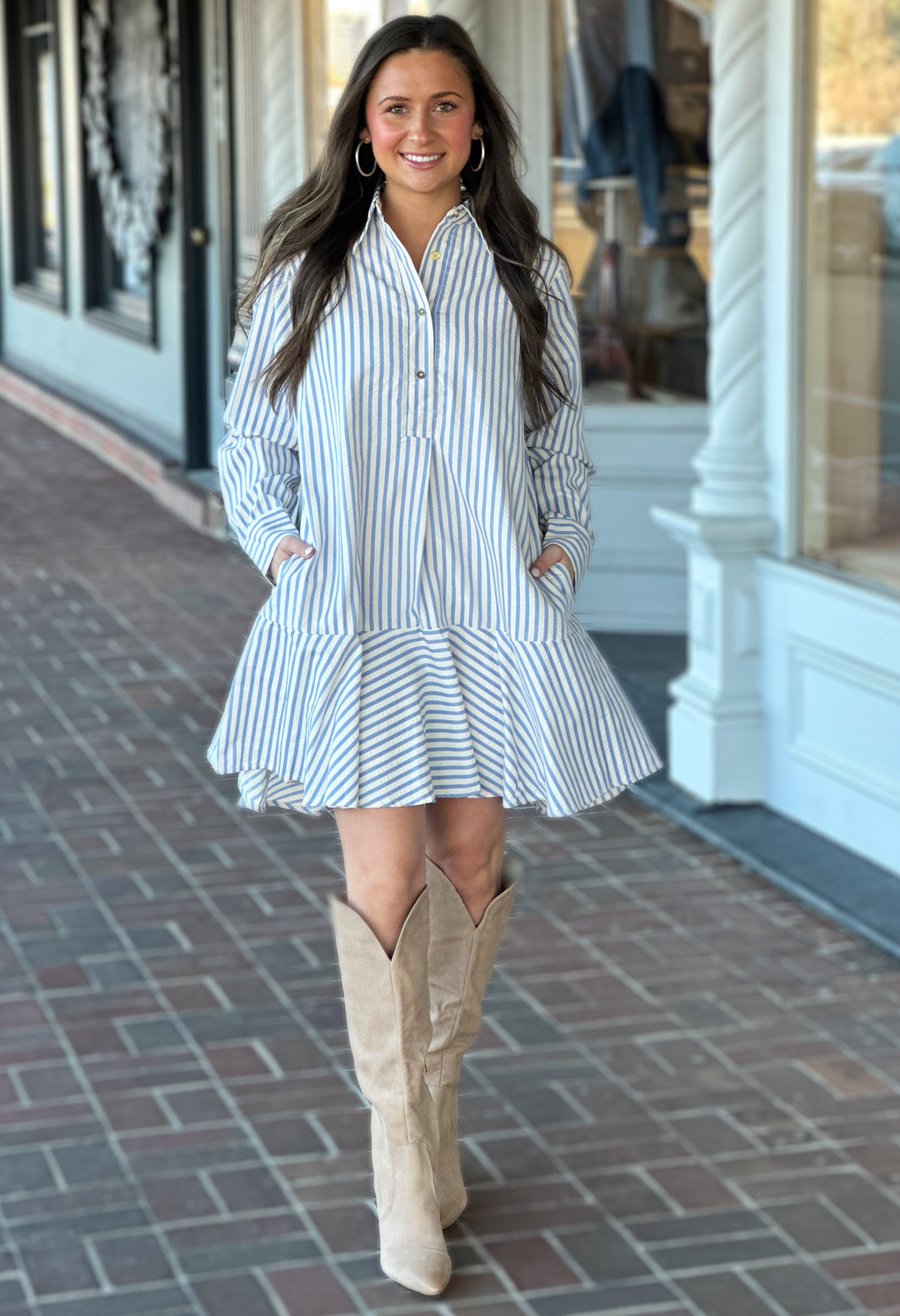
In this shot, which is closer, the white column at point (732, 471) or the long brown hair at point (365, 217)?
the long brown hair at point (365, 217)

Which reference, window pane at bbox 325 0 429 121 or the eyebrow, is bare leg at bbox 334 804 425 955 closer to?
the eyebrow

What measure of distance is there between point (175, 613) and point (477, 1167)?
14.5 ft

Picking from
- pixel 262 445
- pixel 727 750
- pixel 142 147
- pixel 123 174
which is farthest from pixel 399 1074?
pixel 123 174

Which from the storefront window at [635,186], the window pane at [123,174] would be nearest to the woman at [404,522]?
the storefront window at [635,186]

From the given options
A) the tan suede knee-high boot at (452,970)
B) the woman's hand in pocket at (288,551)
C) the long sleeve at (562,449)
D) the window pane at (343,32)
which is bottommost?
the tan suede knee-high boot at (452,970)

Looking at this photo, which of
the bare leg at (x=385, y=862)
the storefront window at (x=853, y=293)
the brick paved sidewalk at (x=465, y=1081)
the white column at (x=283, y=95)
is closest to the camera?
the bare leg at (x=385, y=862)

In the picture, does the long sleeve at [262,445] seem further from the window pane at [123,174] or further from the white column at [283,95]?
the window pane at [123,174]

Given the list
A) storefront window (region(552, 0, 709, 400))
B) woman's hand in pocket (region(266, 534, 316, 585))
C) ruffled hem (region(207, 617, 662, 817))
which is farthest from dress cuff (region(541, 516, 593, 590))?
storefront window (region(552, 0, 709, 400))

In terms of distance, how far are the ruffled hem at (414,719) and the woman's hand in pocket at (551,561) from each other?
10 centimetres

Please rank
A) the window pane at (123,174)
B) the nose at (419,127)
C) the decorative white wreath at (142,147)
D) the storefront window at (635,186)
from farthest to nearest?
the window pane at (123,174) < the decorative white wreath at (142,147) < the storefront window at (635,186) < the nose at (419,127)

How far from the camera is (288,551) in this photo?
259cm

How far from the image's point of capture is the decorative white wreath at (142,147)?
10.5 meters

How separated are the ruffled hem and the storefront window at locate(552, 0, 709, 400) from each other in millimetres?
4375

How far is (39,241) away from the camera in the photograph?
15266mm
